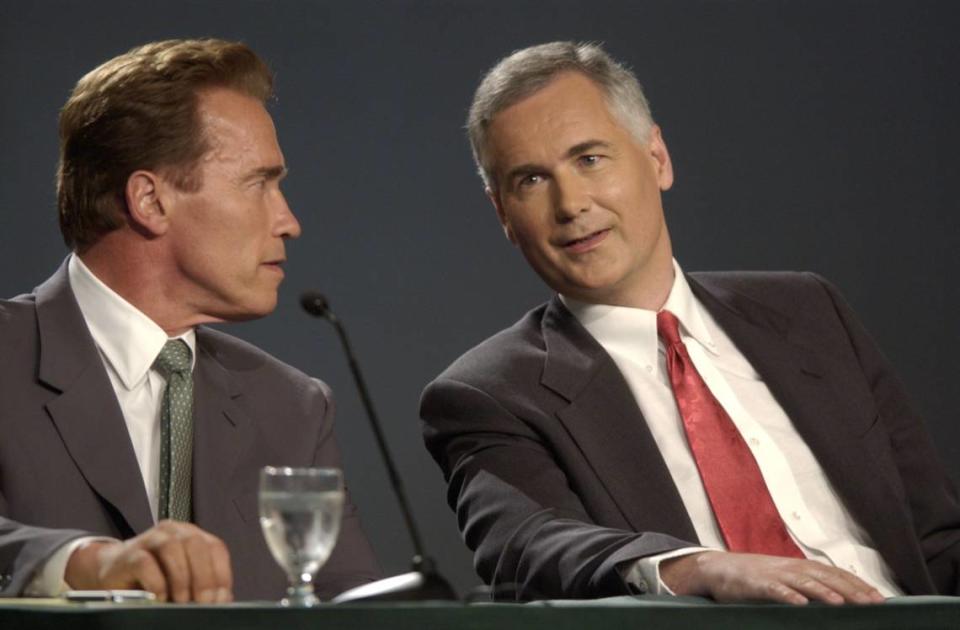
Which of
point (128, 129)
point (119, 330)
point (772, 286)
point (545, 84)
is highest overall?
point (128, 129)

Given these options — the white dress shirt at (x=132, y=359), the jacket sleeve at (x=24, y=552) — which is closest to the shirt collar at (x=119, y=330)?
the white dress shirt at (x=132, y=359)

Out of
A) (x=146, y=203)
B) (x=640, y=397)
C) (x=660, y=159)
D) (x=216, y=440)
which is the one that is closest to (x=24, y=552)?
(x=216, y=440)

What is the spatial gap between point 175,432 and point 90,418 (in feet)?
0.45

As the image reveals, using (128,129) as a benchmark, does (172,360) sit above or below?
below

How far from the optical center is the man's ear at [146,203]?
8.04 feet

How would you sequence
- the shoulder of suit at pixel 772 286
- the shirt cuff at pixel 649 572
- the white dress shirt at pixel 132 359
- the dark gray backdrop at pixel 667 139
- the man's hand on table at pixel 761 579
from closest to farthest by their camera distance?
the man's hand on table at pixel 761 579
the shirt cuff at pixel 649 572
the white dress shirt at pixel 132 359
the shoulder of suit at pixel 772 286
the dark gray backdrop at pixel 667 139

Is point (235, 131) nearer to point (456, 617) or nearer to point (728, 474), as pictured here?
point (728, 474)

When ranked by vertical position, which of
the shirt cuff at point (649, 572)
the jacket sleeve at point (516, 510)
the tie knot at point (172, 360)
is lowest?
the shirt cuff at point (649, 572)

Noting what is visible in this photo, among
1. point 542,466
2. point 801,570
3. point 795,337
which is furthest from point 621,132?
point 801,570

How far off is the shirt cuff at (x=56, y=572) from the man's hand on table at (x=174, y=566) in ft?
0.34

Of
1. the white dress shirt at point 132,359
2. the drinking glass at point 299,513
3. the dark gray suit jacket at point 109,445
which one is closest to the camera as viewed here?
the drinking glass at point 299,513

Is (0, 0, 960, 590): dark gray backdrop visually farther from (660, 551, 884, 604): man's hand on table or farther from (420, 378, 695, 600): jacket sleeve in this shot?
(660, 551, 884, 604): man's hand on table

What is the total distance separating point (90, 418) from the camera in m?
2.23

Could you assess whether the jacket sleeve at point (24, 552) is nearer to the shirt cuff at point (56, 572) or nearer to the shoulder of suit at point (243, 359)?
the shirt cuff at point (56, 572)
